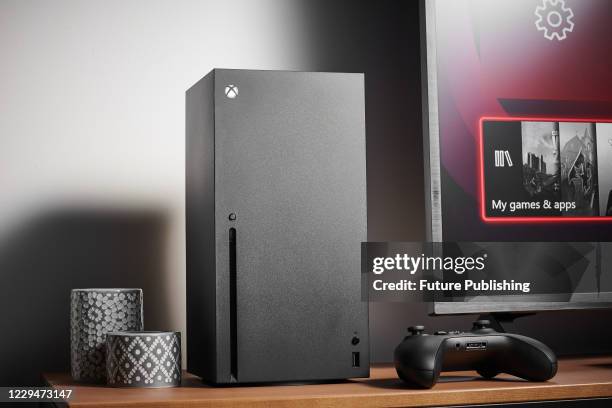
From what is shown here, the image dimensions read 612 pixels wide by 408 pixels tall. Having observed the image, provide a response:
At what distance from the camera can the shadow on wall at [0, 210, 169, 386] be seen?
4.66 feet

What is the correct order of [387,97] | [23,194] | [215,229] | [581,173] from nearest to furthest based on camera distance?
[215,229]
[23,194]
[581,173]
[387,97]

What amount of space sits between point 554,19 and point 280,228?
2.63 feet

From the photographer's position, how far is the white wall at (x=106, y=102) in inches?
57.0

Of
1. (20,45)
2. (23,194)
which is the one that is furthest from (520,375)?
(20,45)

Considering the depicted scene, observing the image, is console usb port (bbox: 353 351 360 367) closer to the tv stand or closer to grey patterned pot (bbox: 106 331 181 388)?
grey patterned pot (bbox: 106 331 181 388)

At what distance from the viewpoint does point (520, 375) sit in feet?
3.86

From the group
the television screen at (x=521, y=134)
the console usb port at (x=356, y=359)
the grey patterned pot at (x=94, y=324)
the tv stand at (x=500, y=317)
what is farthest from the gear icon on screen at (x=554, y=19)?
the grey patterned pot at (x=94, y=324)

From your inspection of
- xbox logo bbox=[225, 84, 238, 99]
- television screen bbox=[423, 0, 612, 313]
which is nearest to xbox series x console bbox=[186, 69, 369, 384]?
xbox logo bbox=[225, 84, 238, 99]

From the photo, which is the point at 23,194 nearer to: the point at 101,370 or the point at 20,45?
the point at 20,45

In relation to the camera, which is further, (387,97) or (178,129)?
(387,97)

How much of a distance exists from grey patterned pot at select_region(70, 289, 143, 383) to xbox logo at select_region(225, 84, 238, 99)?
0.36 m

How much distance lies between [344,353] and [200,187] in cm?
34

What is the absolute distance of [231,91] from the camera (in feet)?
3.87

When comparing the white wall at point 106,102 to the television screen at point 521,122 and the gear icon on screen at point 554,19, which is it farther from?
the gear icon on screen at point 554,19
